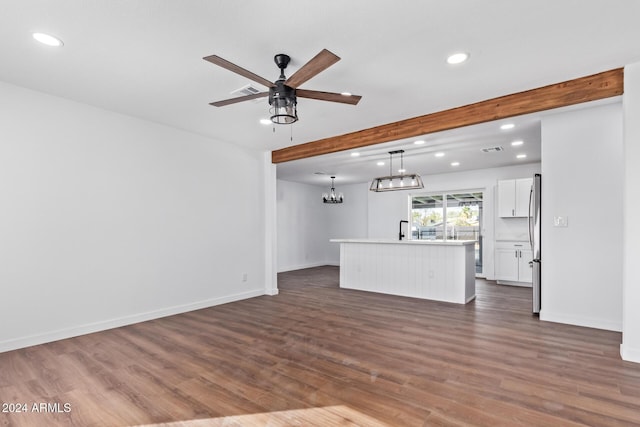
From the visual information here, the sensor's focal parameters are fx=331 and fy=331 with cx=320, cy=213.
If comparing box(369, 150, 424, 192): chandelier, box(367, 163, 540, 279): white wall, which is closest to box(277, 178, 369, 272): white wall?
box(367, 163, 540, 279): white wall

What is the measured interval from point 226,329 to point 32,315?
1933 millimetres

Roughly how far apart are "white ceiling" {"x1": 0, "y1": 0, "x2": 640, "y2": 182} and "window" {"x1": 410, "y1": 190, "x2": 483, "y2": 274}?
4.66m

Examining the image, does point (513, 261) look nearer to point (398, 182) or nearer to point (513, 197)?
point (513, 197)

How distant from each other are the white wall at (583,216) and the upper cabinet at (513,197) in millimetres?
2934

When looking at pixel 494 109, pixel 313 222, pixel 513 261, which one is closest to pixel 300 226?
pixel 313 222

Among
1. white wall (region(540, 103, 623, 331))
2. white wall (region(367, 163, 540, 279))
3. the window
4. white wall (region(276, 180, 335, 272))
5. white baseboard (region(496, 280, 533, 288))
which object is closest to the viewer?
white wall (region(540, 103, 623, 331))

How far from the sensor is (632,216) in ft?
9.45

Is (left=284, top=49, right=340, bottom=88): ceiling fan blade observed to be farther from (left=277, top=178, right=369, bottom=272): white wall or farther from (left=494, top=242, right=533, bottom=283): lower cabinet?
(left=277, top=178, right=369, bottom=272): white wall

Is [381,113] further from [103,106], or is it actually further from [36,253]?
[36,253]

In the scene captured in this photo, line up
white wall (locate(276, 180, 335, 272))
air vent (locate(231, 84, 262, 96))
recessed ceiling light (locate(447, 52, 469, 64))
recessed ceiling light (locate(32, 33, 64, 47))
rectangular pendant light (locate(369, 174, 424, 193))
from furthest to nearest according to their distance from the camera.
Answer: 1. white wall (locate(276, 180, 335, 272))
2. rectangular pendant light (locate(369, 174, 424, 193))
3. air vent (locate(231, 84, 262, 96))
4. recessed ceiling light (locate(447, 52, 469, 64))
5. recessed ceiling light (locate(32, 33, 64, 47))

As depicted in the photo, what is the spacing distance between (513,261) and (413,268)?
2664 mm

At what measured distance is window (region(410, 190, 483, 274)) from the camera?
7.86 metres

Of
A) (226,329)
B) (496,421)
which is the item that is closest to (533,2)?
(496,421)

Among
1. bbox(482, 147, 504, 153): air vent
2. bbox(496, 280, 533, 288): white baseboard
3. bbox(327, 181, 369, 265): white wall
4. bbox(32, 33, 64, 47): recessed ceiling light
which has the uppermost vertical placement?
bbox(32, 33, 64, 47): recessed ceiling light
